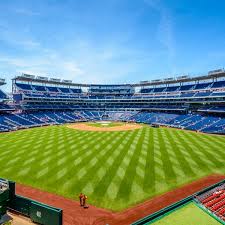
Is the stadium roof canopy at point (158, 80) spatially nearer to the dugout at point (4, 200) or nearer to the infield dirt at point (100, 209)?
the infield dirt at point (100, 209)

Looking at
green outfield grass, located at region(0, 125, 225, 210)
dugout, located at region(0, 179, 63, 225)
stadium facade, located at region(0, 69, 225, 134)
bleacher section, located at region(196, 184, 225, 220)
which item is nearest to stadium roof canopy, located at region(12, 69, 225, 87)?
stadium facade, located at region(0, 69, 225, 134)

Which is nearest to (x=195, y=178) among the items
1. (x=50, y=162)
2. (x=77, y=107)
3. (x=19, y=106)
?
(x=50, y=162)

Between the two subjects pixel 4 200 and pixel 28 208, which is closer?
pixel 28 208

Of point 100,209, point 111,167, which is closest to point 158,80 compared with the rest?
point 111,167

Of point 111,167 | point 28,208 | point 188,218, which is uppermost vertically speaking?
point 28,208

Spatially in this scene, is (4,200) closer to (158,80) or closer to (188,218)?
(188,218)
